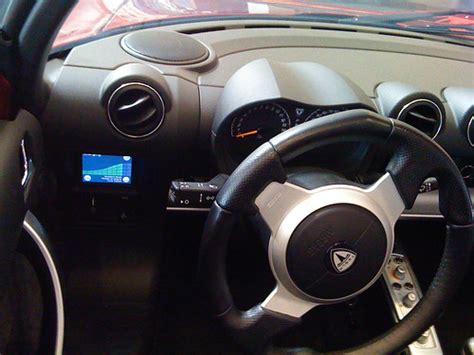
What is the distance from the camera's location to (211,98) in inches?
49.3

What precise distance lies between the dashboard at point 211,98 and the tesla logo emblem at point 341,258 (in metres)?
0.21

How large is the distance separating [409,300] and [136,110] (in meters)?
0.70

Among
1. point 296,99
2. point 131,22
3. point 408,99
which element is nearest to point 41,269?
point 296,99

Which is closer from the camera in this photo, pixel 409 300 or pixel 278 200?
pixel 278 200

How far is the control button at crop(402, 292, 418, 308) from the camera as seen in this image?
1.33 meters

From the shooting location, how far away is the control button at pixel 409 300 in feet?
4.36

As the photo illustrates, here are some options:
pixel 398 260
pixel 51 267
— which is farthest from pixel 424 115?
pixel 51 267

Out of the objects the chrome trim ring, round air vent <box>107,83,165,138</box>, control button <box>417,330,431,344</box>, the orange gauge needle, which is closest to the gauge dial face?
the orange gauge needle

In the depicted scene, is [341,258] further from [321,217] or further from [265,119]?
[265,119]

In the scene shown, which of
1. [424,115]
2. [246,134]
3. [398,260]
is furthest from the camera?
[398,260]

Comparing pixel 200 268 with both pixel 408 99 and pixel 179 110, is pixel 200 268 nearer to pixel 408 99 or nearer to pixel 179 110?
pixel 179 110

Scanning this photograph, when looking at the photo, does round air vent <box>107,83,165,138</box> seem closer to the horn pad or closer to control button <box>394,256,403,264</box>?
the horn pad

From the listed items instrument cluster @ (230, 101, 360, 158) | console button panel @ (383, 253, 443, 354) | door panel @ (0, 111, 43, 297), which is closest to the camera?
door panel @ (0, 111, 43, 297)

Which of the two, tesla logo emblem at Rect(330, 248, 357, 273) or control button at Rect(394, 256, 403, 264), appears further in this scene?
control button at Rect(394, 256, 403, 264)
